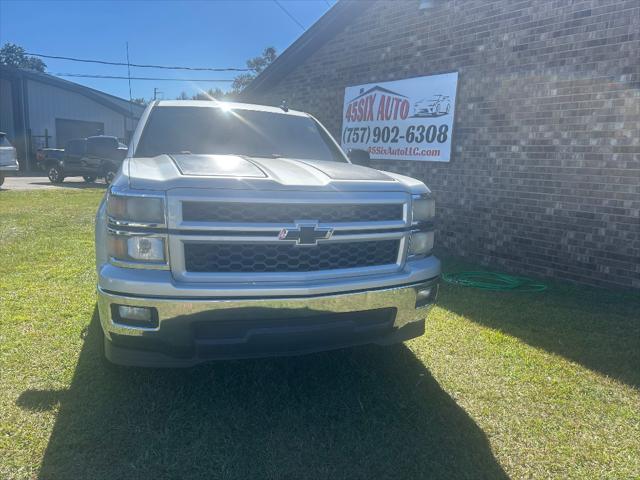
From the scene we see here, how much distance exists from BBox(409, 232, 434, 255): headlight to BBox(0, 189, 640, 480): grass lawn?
891 millimetres

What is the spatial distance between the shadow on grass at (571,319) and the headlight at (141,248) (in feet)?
10.0

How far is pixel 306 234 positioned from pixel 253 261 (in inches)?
12.3

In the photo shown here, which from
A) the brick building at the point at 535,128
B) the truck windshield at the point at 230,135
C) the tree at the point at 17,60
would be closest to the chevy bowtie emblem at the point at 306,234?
the truck windshield at the point at 230,135

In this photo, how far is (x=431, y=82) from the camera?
7.31m

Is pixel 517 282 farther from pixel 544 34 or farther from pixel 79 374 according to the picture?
pixel 79 374

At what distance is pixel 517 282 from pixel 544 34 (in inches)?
123

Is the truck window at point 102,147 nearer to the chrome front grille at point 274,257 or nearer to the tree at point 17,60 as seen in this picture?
the chrome front grille at point 274,257

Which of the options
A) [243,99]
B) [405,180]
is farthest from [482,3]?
[243,99]

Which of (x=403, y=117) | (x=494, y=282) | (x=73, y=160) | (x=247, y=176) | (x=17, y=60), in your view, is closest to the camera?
(x=247, y=176)

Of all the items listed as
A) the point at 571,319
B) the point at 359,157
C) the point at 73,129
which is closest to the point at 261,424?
the point at 359,157

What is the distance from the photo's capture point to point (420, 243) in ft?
9.70

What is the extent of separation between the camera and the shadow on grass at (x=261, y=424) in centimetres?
224

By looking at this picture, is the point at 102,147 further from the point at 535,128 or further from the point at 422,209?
the point at 535,128

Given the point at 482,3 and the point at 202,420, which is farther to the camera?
the point at 482,3
